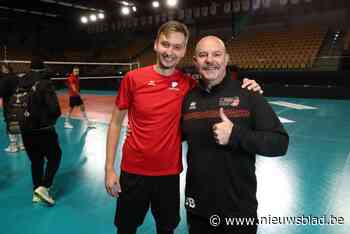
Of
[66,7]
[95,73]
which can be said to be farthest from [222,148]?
[66,7]

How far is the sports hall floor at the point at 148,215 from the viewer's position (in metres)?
3.05

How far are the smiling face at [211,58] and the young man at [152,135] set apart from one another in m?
0.29

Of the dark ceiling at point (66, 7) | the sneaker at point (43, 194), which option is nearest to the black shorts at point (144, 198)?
the sneaker at point (43, 194)

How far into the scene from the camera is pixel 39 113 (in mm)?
3365

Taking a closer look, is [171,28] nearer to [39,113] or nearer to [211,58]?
[211,58]

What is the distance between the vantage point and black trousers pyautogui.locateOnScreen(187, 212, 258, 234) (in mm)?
1625

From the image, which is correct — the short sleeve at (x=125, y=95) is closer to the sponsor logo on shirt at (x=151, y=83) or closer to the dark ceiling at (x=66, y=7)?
the sponsor logo on shirt at (x=151, y=83)

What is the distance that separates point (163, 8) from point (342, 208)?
19.2m

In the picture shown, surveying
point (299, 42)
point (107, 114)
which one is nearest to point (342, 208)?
point (107, 114)

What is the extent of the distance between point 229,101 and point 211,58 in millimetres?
257

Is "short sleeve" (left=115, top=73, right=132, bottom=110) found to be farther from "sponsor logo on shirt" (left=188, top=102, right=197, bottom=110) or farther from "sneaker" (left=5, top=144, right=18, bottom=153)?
"sneaker" (left=5, top=144, right=18, bottom=153)

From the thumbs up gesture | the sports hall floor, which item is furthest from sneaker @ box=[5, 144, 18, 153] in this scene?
the thumbs up gesture

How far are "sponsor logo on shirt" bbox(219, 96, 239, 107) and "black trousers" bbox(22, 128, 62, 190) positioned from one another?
8.43ft

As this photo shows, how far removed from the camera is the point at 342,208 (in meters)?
3.24
